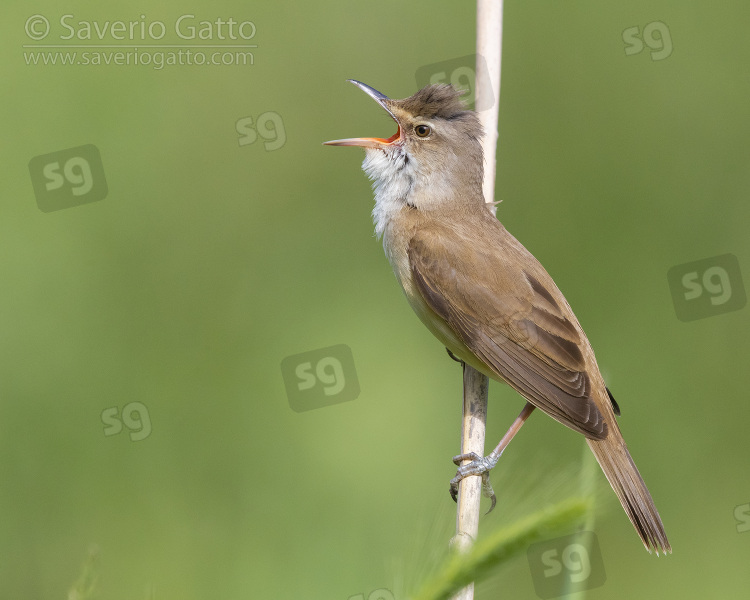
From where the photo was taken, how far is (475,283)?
432 cm

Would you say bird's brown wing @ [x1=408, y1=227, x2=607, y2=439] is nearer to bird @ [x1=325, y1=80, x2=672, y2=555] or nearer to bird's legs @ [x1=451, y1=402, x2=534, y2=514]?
bird @ [x1=325, y1=80, x2=672, y2=555]

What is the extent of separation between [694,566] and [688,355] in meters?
1.47

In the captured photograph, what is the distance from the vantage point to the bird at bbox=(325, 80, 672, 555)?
414 centimetres

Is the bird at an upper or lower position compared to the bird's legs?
A: upper

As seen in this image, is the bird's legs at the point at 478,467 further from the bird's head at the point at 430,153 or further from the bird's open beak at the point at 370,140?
the bird's open beak at the point at 370,140

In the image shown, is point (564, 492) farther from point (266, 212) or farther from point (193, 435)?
point (266, 212)

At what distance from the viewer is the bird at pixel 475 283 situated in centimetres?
414

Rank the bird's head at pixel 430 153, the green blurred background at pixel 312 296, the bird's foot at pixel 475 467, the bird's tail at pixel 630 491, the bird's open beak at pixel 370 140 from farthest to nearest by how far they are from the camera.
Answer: the green blurred background at pixel 312 296, the bird's head at pixel 430 153, the bird's open beak at pixel 370 140, the bird's tail at pixel 630 491, the bird's foot at pixel 475 467

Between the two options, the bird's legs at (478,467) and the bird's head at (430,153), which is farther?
the bird's head at (430,153)

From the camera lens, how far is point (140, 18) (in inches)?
249

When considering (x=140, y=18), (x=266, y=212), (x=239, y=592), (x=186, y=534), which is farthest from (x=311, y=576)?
(x=140, y=18)

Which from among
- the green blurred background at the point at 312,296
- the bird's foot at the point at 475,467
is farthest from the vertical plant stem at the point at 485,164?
the green blurred background at the point at 312,296

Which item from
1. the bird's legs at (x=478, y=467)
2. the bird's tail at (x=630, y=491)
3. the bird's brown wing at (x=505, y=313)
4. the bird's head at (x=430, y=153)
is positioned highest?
the bird's head at (x=430, y=153)

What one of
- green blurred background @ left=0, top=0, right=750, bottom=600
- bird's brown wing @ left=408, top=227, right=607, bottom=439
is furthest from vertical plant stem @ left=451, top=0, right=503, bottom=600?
green blurred background @ left=0, top=0, right=750, bottom=600
